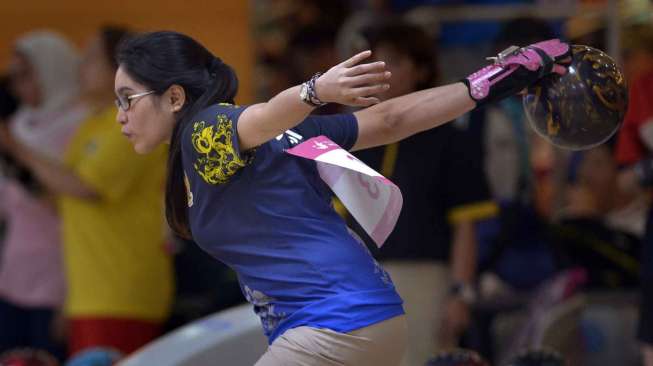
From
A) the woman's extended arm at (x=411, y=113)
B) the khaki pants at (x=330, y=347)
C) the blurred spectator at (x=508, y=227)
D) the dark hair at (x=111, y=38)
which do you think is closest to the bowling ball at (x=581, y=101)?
the woman's extended arm at (x=411, y=113)

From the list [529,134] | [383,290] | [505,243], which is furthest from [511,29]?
[383,290]

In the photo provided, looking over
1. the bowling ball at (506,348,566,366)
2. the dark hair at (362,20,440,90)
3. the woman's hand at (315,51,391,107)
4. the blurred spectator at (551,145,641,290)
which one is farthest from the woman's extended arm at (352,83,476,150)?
the blurred spectator at (551,145,641,290)

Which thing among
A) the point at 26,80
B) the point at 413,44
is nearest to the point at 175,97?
the point at 413,44

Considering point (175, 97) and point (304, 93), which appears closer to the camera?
point (304, 93)

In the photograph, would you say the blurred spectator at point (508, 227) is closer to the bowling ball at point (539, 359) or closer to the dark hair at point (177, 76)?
the bowling ball at point (539, 359)

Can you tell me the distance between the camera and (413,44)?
13.9ft

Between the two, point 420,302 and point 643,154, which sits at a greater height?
point 643,154

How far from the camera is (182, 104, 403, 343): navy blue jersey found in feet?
8.64

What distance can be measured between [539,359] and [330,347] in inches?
56.1

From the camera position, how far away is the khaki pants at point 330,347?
2.62m

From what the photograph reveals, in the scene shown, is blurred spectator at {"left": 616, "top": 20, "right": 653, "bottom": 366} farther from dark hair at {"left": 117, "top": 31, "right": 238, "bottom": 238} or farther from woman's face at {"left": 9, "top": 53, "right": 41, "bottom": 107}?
woman's face at {"left": 9, "top": 53, "right": 41, "bottom": 107}

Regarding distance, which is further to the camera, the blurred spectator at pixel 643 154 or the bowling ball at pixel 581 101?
the blurred spectator at pixel 643 154

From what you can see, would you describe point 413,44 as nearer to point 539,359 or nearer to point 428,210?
point 428,210

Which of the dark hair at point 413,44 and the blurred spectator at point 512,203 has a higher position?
the dark hair at point 413,44
